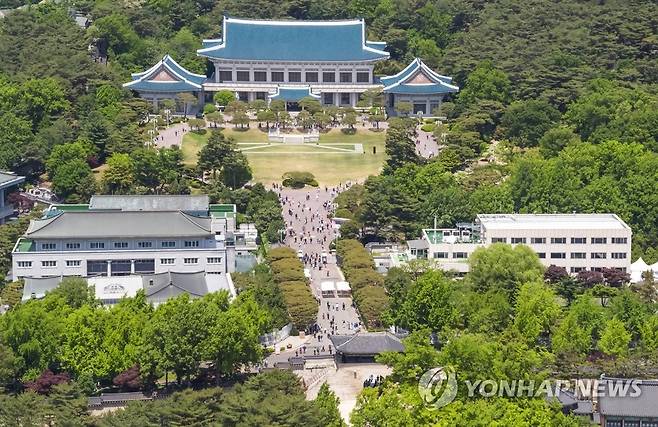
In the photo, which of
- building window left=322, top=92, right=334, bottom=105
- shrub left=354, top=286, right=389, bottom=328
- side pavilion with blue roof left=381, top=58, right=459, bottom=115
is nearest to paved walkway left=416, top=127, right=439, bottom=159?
side pavilion with blue roof left=381, top=58, right=459, bottom=115

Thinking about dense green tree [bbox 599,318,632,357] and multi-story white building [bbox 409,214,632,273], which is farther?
multi-story white building [bbox 409,214,632,273]

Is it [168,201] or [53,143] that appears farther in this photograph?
[53,143]

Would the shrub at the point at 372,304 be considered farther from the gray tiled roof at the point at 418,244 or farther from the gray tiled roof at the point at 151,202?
the gray tiled roof at the point at 151,202

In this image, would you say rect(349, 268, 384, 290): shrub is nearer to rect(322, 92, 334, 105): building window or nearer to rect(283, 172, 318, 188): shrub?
rect(283, 172, 318, 188): shrub

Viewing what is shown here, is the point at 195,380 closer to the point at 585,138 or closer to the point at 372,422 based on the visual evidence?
the point at 372,422

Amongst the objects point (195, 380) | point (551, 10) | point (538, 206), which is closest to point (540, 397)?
point (195, 380)

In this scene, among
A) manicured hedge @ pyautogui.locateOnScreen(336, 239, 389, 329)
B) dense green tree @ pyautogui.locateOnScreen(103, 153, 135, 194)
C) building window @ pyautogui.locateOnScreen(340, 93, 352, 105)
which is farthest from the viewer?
building window @ pyautogui.locateOnScreen(340, 93, 352, 105)

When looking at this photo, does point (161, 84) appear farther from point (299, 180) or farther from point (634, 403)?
point (634, 403)
